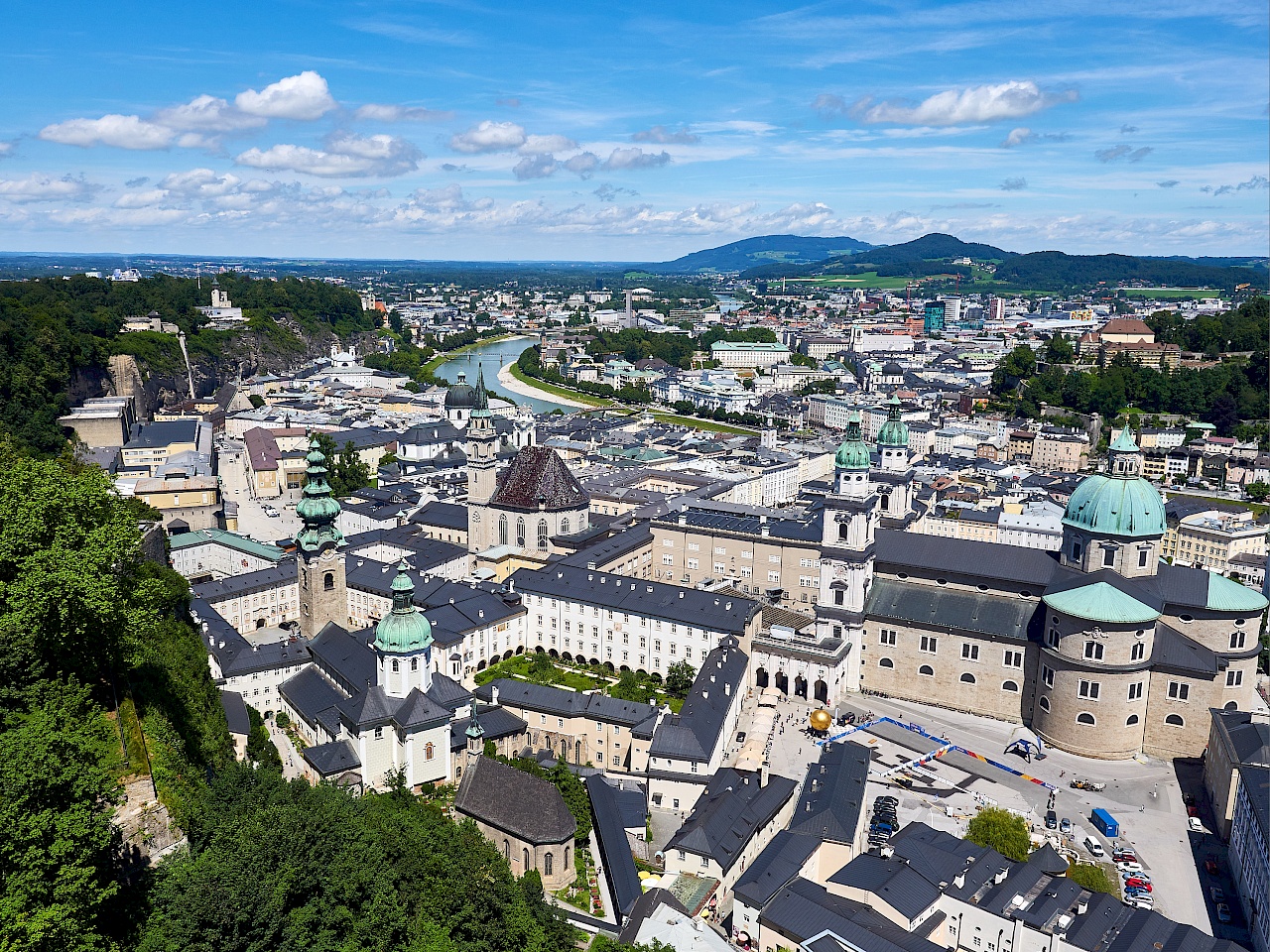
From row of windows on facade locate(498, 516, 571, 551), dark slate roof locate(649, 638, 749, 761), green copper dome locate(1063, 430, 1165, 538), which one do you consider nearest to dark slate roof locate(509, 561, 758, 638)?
dark slate roof locate(649, 638, 749, 761)

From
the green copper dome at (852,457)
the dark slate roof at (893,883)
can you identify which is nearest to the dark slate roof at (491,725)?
the dark slate roof at (893,883)

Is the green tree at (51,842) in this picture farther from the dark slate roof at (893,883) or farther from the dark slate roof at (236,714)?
the dark slate roof at (893,883)

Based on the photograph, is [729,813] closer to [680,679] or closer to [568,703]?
[568,703]

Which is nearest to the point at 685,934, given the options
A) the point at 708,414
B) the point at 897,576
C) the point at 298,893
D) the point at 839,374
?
Result: the point at 298,893

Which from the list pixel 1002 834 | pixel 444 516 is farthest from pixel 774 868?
pixel 444 516

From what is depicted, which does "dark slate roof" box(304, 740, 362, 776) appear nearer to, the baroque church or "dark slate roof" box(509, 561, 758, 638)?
"dark slate roof" box(509, 561, 758, 638)

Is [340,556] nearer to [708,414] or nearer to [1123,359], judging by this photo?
[708,414]
